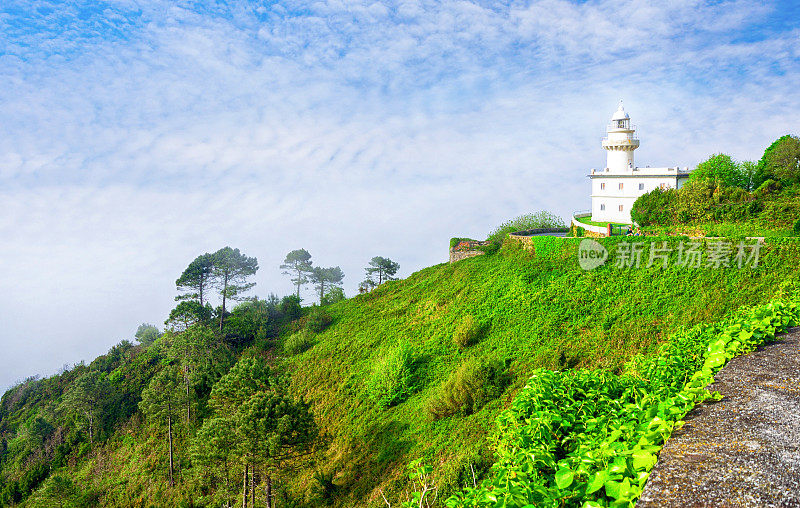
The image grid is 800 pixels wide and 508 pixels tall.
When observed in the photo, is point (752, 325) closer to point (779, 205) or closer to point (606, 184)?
A: point (779, 205)

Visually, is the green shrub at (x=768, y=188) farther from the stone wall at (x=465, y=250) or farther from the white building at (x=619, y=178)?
the stone wall at (x=465, y=250)

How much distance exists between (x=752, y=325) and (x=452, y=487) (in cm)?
786

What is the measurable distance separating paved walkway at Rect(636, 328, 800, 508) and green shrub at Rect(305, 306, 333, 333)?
26237 millimetres

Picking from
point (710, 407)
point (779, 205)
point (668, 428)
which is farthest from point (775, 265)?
point (668, 428)

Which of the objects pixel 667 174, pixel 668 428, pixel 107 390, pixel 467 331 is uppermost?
pixel 667 174

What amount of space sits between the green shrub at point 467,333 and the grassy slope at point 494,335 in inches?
15.6

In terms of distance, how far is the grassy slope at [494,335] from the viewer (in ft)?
49.4

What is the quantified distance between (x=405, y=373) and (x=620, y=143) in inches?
1091

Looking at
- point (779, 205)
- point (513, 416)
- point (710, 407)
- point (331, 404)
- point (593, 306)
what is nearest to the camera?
point (710, 407)

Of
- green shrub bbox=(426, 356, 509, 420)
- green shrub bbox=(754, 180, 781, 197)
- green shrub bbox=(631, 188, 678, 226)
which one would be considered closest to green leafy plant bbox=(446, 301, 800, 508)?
green shrub bbox=(426, 356, 509, 420)

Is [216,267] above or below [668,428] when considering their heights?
above

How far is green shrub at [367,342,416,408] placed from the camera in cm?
1838

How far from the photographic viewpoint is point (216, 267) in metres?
34.6

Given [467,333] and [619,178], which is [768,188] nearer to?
[619,178]
